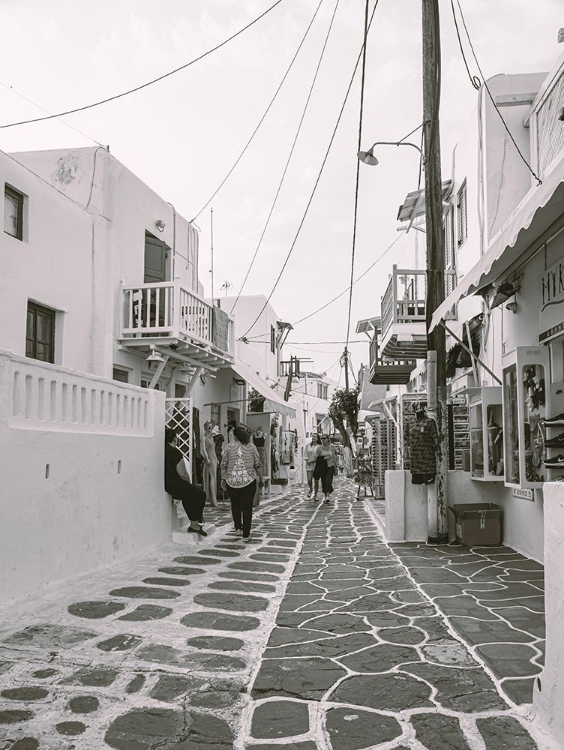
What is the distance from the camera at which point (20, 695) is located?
374 centimetres

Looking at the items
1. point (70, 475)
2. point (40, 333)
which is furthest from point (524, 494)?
point (40, 333)

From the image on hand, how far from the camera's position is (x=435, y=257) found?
9531 millimetres

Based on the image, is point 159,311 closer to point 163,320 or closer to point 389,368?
point 163,320

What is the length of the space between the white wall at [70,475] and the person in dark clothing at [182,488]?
0.99 feet

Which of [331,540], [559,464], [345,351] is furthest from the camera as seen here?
[345,351]

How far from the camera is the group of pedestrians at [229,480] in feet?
31.3

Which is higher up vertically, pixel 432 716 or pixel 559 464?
pixel 559 464

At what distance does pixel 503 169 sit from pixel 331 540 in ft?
21.7

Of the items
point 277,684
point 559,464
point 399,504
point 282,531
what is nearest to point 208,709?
point 277,684

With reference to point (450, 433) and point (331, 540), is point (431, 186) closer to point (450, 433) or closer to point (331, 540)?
point (450, 433)

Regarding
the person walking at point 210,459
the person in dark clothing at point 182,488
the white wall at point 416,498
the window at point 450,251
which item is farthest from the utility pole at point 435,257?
the person walking at point 210,459

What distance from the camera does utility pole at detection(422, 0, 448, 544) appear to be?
941 centimetres

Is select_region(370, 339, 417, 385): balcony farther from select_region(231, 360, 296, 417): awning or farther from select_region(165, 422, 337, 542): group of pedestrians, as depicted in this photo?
select_region(165, 422, 337, 542): group of pedestrians

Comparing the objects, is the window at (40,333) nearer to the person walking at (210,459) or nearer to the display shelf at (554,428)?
the person walking at (210,459)
